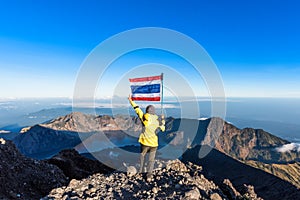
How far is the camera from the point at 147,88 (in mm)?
11148

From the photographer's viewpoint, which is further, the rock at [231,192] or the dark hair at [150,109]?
the rock at [231,192]

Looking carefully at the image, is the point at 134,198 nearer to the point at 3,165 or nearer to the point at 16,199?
the point at 16,199

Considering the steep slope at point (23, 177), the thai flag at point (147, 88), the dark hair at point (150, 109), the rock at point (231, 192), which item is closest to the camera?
the dark hair at point (150, 109)

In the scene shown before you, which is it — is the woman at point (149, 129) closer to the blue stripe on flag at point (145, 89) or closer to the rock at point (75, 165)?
the blue stripe on flag at point (145, 89)

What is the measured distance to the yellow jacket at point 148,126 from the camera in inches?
359

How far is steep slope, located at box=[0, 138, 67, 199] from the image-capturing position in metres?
10.7

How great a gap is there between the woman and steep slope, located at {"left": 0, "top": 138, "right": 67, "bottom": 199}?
587 centimetres

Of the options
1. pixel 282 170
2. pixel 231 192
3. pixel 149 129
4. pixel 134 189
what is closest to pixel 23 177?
pixel 134 189

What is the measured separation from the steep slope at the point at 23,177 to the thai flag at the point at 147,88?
694cm

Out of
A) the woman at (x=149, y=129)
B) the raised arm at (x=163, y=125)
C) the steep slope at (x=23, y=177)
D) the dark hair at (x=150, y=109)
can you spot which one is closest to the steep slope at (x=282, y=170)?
the steep slope at (x=23, y=177)

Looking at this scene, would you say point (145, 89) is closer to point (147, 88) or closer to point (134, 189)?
point (147, 88)

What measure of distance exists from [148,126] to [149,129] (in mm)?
210

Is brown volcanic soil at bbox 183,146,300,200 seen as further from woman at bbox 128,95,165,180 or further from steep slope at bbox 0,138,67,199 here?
woman at bbox 128,95,165,180

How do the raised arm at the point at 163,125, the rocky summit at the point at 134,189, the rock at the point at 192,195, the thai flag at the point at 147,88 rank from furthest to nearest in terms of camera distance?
1. the thai flag at the point at 147,88
2. the raised arm at the point at 163,125
3. the rocky summit at the point at 134,189
4. the rock at the point at 192,195
